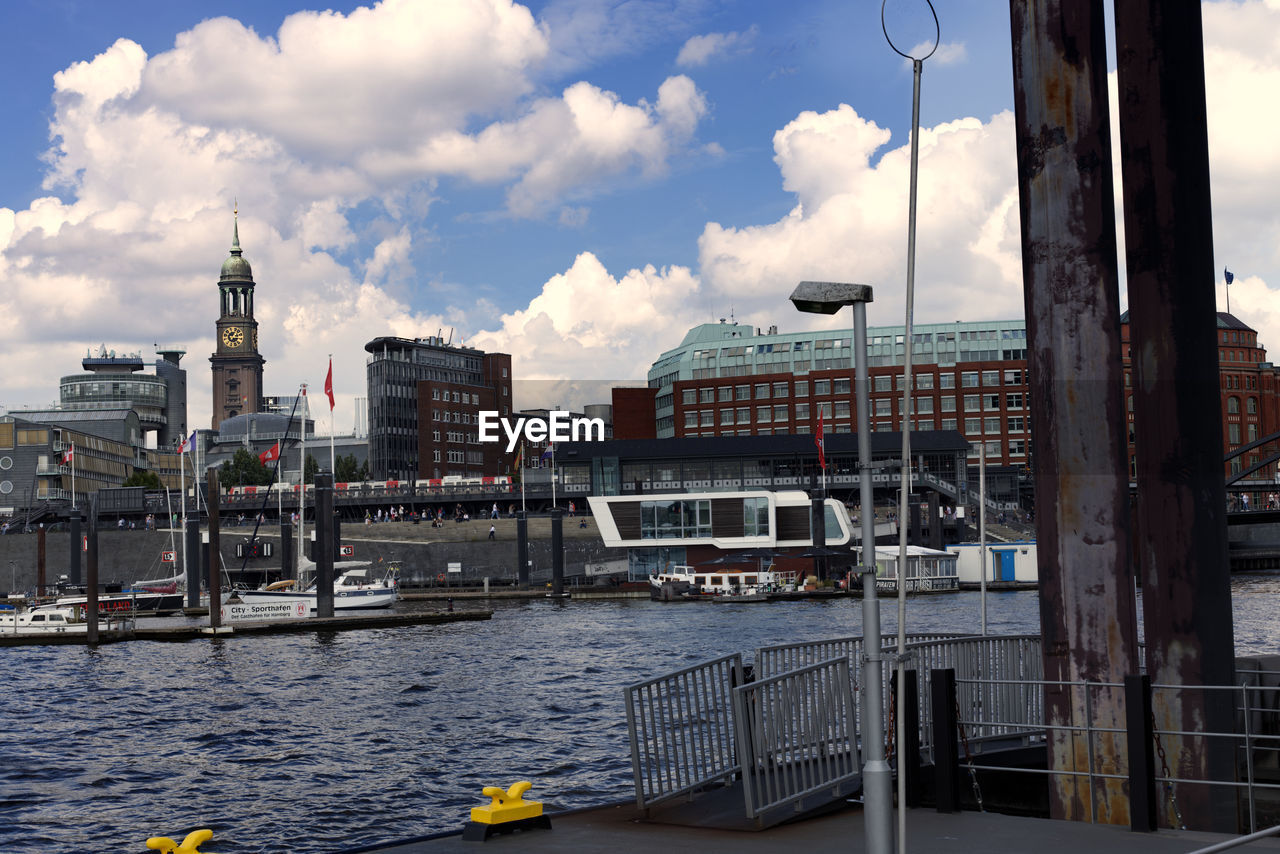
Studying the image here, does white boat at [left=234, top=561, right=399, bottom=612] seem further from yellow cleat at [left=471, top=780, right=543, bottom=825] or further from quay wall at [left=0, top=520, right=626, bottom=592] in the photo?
yellow cleat at [left=471, top=780, right=543, bottom=825]

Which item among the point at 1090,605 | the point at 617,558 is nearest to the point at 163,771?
the point at 1090,605

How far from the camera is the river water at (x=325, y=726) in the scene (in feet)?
75.9

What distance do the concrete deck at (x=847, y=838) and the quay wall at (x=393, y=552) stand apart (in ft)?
344

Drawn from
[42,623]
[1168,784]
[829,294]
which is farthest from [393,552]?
[829,294]

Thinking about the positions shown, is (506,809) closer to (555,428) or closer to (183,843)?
(183,843)

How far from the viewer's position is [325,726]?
34688 millimetres

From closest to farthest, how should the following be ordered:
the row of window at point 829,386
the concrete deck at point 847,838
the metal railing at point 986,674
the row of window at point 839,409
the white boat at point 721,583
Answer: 1. the concrete deck at point 847,838
2. the metal railing at point 986,674
3. the white boat at point 721,583
4. the row of window at point 839,409
5. the row of window at point 829,386

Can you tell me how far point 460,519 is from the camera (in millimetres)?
131625

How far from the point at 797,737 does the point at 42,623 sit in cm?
6514

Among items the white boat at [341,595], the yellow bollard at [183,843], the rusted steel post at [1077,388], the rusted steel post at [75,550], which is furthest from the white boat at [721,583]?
the yellow bollard at [183,843]

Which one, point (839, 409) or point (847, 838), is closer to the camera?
point (847, 838)

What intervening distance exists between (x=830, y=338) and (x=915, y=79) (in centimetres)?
16088

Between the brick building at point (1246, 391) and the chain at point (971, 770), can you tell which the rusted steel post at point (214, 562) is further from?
the brick building at point (1246, 391)

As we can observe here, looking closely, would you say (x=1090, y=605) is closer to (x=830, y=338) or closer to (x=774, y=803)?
(x=774, y=803)
